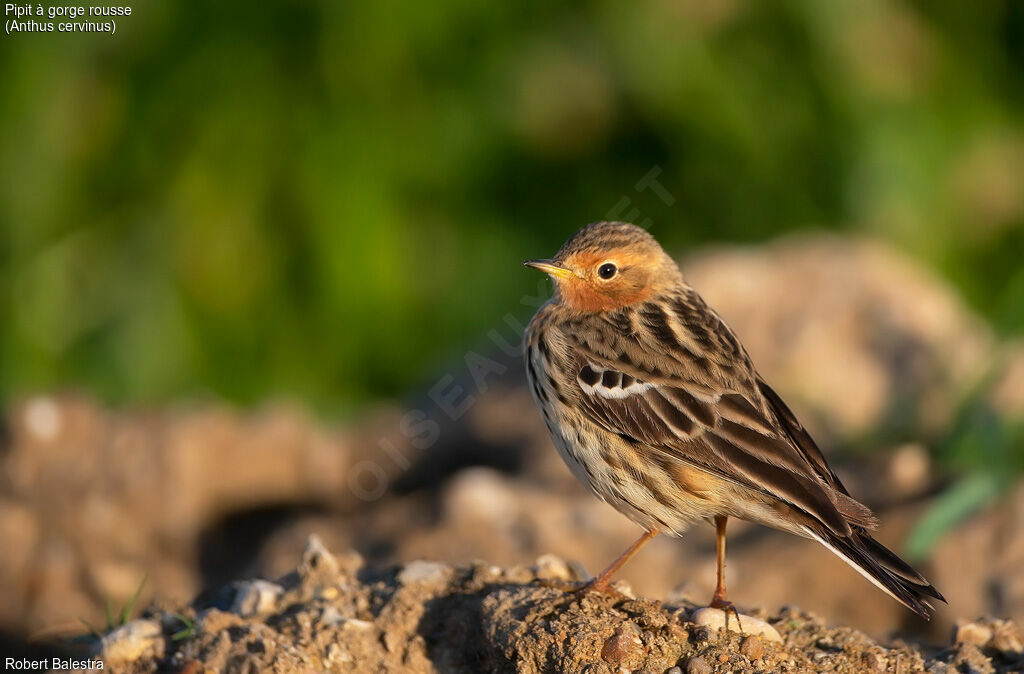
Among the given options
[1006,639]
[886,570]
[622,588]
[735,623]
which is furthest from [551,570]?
[1006,639]

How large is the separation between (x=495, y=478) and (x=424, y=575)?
2.15 metres

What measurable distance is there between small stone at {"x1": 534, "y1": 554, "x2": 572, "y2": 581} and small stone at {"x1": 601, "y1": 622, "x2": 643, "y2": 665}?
0.80m

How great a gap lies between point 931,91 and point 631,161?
238 centimetres

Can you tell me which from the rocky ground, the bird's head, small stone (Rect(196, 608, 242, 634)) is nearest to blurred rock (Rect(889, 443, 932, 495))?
the rocky ground

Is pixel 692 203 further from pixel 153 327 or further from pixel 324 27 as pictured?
pixel 153 327

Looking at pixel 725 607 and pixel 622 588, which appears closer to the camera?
pixel 725 607

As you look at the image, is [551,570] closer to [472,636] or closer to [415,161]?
[472,636]

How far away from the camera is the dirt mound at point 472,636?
398 centimetres

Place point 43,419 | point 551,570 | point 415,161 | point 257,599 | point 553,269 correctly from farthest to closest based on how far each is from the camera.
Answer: point 415,161
point 43,419
point 553,269
point 551,570
point 257,599

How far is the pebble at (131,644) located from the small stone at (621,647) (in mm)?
1491

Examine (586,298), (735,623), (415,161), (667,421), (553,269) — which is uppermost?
(415,161)

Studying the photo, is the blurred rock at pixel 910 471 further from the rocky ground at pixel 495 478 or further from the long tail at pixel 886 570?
the long tail at pixel 886 570

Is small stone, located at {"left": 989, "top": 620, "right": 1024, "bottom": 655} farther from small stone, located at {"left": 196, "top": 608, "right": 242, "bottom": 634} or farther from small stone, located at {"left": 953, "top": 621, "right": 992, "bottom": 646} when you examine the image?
small stone, located at {"left": 196, "top": 608, "right": 242, "bottom": 634}

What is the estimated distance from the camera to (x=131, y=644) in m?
4.32
